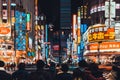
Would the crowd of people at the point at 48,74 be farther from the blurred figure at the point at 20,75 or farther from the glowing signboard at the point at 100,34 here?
the glowing signboard at the point at 100,34

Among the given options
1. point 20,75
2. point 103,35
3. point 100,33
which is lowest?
point 20,75

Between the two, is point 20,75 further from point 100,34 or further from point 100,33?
point 100,34

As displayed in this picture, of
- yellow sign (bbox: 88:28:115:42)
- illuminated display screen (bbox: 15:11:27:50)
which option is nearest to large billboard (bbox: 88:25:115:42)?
yellow sign (bbox: 88:28:115:42)

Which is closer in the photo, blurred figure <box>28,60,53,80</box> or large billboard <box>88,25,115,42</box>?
blurred figure <box>28,60,53,80</box>

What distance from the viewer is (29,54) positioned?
12681 centimetres

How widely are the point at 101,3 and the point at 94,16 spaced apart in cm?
495

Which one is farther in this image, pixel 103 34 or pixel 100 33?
pixel 100 33

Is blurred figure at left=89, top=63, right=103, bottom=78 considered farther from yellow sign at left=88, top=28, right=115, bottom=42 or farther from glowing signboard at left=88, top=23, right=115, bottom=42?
glowing signboard at left=88, top=23, right=115, bottom=42

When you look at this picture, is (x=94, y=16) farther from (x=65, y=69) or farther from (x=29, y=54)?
(x=65, y=69)

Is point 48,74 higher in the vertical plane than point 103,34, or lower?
lower

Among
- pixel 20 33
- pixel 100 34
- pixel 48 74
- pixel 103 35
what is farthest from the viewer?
pixel 20 33

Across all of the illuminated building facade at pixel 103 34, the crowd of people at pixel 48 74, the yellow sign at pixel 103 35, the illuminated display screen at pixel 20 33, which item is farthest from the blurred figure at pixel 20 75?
the illuminated display screen at pixel 20 33

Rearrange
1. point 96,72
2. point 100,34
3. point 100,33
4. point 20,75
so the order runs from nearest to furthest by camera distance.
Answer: point 96,72 → point 20,75 → point 100,33 → point 100,34

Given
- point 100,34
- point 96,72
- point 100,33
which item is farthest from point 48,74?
point 100,34
